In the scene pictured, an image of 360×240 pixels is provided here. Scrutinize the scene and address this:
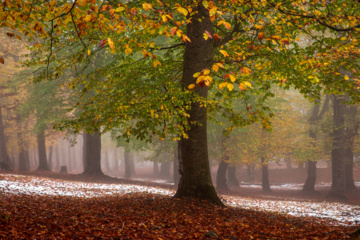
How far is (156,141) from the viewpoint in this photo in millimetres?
23062

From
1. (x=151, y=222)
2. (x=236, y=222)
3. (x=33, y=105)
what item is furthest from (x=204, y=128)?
(x=33, y=105)

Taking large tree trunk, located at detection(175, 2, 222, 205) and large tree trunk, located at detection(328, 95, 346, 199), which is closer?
large tree trunk, located at detection(175, 2, 222, 205)

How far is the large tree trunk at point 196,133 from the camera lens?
844 cm

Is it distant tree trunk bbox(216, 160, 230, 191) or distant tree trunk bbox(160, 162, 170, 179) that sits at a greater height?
distant tree trunk bbox(216, 160, 230, 191)

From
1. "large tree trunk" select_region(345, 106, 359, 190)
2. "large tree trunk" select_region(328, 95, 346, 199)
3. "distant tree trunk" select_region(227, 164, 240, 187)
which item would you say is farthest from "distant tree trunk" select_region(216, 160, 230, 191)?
"large tree trunk" select_region(345, 106, 359, 190)

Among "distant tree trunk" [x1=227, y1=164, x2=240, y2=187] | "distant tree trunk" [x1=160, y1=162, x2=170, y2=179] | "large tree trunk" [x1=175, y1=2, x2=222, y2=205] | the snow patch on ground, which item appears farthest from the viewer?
"distant tree trunk" [x1=160, y1=162, x2=170, y2=179]

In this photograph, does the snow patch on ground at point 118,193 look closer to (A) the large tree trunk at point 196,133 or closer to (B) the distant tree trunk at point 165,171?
(A) the large tree trunk at point 196,133

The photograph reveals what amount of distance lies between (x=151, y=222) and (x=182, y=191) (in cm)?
303

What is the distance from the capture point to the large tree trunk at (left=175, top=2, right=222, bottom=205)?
844cm

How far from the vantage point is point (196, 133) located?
8891 mm

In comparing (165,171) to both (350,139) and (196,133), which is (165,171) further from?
(196,133)

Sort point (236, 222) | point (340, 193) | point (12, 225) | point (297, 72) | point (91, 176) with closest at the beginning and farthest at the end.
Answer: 1. point (12, 225)
2. point (236, 222)
3. point (297, 72)
4. point (340, 193)
5. point (91, 176)

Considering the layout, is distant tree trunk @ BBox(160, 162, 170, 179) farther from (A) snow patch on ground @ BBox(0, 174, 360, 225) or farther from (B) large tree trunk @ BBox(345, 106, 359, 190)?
(A) snow patch on ground @ BBox(0, 174, 360, 225)

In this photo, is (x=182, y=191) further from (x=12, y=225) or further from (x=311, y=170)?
(x=311, y=170)
